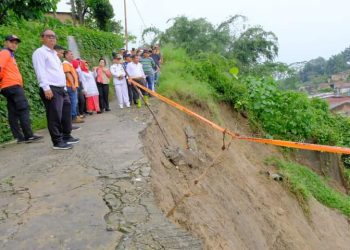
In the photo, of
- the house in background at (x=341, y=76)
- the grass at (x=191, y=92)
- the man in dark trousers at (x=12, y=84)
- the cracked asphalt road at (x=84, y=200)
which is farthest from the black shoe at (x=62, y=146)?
the house in background at (x=341, y=76)

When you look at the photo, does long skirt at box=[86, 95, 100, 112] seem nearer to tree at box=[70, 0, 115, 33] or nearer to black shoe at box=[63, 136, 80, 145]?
black shoe at box=[63, 136, 80, 145]

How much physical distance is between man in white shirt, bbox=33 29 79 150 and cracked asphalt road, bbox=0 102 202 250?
468 mm

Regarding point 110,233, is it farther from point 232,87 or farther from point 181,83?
point 232,87

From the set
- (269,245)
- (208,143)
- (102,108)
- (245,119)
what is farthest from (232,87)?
(269,245)

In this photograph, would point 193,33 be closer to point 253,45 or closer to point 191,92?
point 253,45

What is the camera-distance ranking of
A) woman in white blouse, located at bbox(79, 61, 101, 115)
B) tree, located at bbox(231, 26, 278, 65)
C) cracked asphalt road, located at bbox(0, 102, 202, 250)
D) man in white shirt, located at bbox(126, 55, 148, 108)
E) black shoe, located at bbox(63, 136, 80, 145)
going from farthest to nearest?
tree, located at bbox(231, 26, 278, 65) → man in white shirt, located at bbox(126, 55, 148, 108) → woman in white blouse, located at bbox(79, 61, 101, 115) → black shoe, located at bbox(63, 136, 80, 145) → cracked asphalt road, located at bbox(0, 102, 202, 250)

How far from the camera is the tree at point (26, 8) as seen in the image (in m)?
6.66

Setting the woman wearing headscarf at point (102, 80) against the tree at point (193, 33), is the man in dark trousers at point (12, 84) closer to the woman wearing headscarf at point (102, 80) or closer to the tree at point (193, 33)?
the woman wearing headscarf at point (102, 80)

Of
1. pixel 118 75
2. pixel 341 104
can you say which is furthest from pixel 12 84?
pixel 341 104

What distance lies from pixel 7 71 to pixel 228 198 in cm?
427

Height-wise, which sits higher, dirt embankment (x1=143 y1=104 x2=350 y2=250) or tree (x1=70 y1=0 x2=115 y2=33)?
tree (x1=70 y1=0 x2=115 y2=33)

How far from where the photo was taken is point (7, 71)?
624cm

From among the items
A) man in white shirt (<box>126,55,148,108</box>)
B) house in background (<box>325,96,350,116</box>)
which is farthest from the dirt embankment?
house in background (<box>325,96,350,116</box>)

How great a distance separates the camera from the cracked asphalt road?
3.02 m
